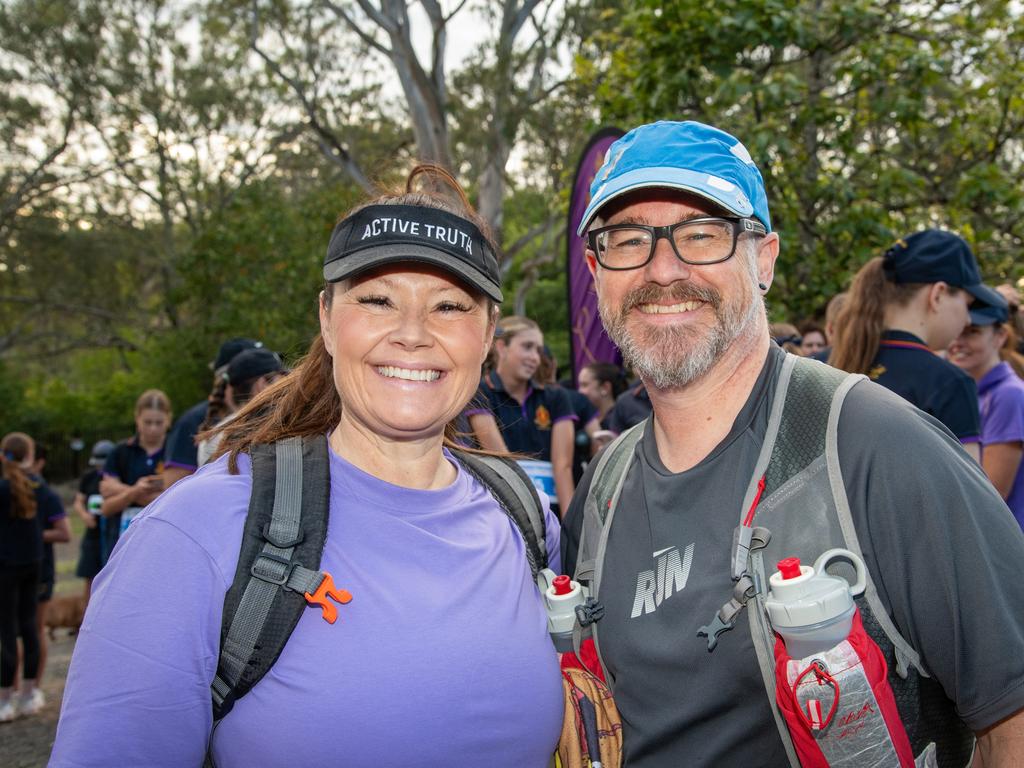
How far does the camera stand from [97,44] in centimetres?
2444

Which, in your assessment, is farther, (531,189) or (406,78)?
(531,189)

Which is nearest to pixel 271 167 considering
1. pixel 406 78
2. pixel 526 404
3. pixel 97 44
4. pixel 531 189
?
pixel 97 44

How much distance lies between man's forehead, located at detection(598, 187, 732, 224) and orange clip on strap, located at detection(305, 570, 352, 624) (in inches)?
43.2

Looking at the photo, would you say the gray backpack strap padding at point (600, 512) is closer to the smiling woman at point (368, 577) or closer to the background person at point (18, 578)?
the smiling woman at point (368, 577)

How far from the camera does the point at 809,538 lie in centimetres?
169

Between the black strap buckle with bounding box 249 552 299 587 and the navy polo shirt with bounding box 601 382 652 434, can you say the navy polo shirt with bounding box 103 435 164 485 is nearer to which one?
the navy polo shirt with bounding box 601 382 652 434

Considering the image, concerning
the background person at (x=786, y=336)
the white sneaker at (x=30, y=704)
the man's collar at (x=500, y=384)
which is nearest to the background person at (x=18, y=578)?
the white sneaker at (x=30, y=704)

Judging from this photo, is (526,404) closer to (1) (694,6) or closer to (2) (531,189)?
(1) (694,6)

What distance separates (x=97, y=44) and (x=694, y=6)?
Answer: 22919 millimetres

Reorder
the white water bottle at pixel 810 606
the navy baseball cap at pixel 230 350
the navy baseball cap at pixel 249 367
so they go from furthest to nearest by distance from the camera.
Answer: the navy baseball cap at pixel 230 350 < the navy baseball cap at pixel 249 367 < the white water bottle at pixel 810 606

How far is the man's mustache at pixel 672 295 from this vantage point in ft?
6.71

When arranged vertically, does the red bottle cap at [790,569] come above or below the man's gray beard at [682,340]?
below

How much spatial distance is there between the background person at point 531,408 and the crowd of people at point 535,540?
3.17 meters

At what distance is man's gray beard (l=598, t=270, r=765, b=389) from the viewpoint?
2010 mm
